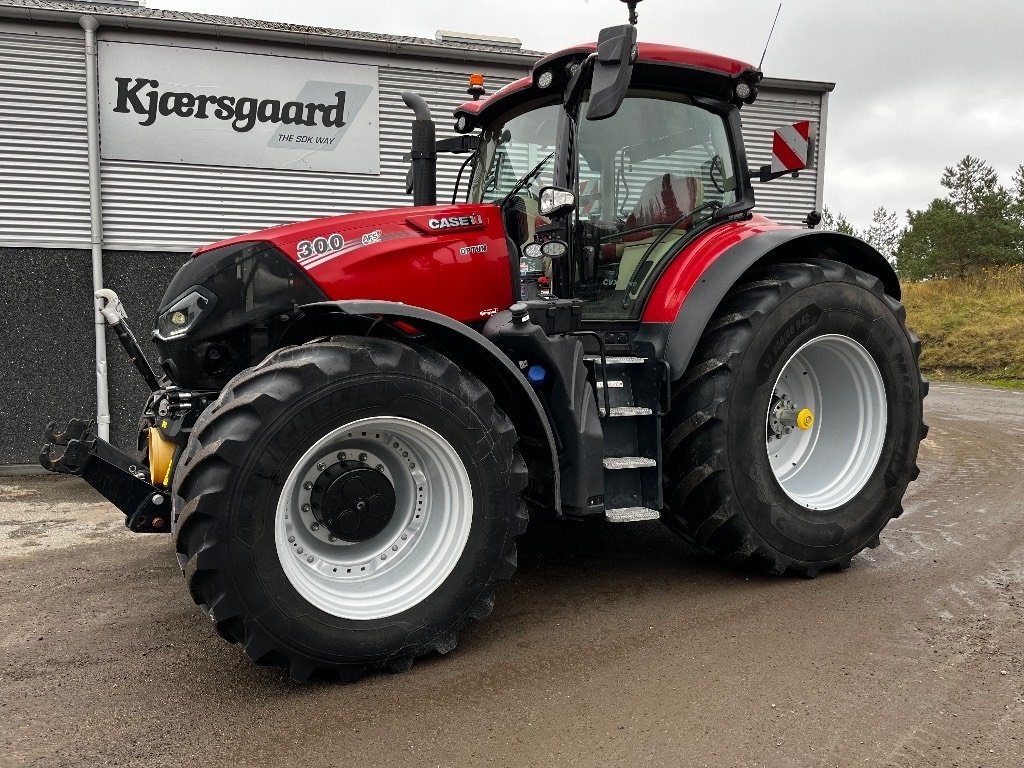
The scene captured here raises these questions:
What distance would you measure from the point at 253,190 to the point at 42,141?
6.06 feet

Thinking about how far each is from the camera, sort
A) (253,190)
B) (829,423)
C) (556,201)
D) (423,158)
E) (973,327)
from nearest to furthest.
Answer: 1. (556,201)
2. (829,423)
3. (423,158)
4. (253,190)
5. (973,327)

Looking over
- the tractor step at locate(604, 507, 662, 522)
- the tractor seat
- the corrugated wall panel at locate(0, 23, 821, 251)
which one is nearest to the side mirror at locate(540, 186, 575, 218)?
the tractor seat

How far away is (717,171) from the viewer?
4336 millimetres

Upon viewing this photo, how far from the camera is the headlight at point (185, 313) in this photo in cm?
341

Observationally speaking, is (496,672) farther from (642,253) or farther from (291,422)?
(642,253)

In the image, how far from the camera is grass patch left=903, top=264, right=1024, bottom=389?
54.4 ft

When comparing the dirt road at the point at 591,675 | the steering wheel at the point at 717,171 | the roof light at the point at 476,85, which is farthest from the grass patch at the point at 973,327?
the roof light at the point at 476,85

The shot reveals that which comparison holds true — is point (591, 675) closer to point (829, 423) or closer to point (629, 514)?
point (629, 514)

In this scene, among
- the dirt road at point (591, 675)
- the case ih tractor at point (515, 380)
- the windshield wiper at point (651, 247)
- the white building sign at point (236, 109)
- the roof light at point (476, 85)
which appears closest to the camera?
the dirt road at point (591, 675)

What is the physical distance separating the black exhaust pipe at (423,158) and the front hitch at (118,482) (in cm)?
234

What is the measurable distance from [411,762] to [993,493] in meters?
5.05

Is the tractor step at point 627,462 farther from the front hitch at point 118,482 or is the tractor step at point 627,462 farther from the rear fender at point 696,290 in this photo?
the front hitch at point 118,482

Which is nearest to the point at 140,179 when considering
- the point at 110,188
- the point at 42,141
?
the point at 110,188

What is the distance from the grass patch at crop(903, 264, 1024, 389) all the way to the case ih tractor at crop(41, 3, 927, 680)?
12481 millimetres
